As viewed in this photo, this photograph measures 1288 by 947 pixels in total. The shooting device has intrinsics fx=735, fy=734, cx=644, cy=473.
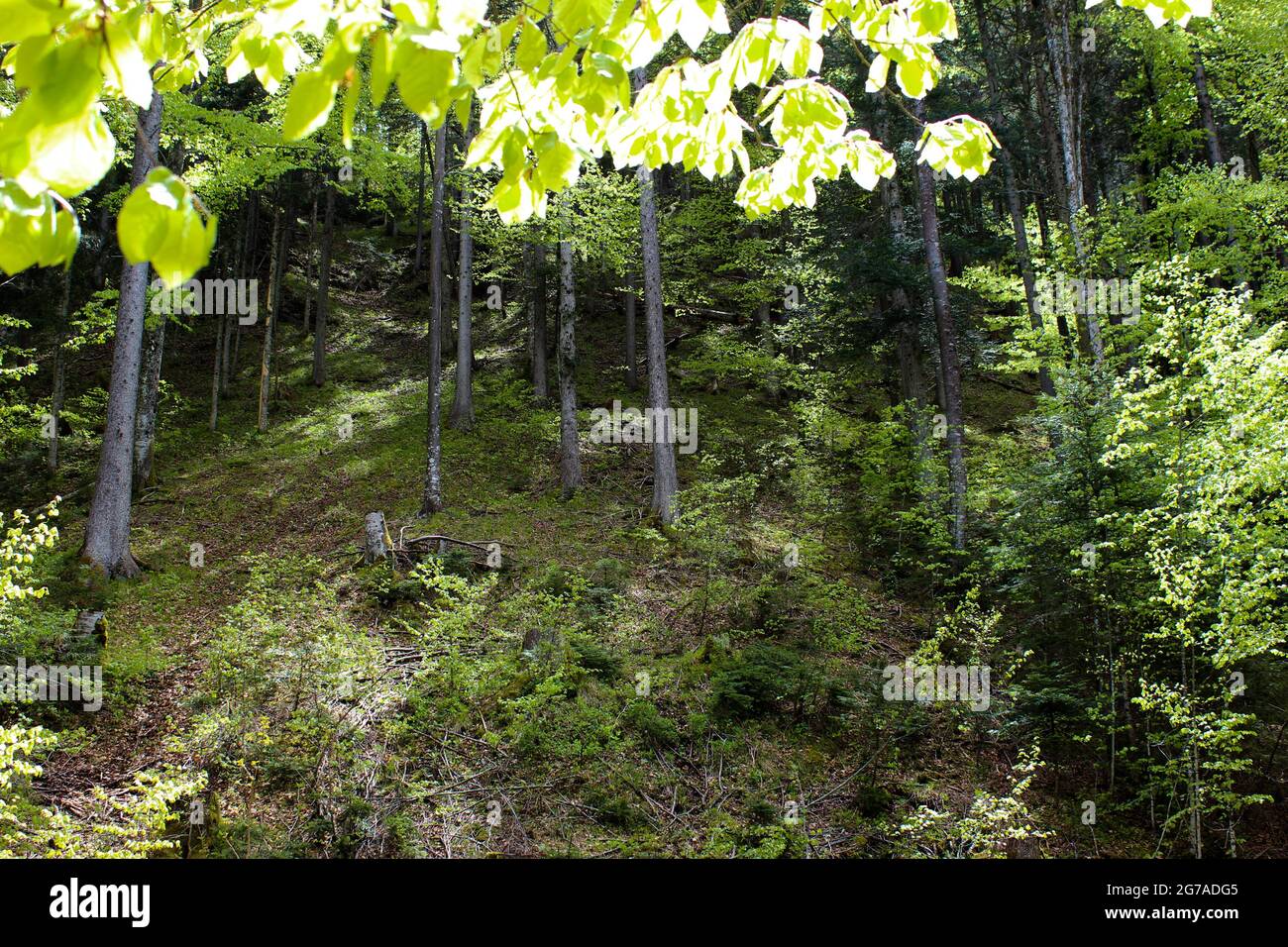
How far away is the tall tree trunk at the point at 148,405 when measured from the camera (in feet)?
43.8

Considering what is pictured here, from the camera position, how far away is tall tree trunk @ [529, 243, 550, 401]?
1878 centimetres

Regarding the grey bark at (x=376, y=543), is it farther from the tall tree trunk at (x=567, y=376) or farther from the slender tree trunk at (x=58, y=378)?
the slender tree trunk at (x=58, y=378)

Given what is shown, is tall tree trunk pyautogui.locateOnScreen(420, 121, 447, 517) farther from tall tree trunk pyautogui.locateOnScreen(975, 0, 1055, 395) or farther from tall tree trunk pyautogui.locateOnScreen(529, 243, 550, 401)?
tall tree trunk pyautogui.locateOnScreen(975, 0, 1055, 395)

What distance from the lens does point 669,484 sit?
13.3m

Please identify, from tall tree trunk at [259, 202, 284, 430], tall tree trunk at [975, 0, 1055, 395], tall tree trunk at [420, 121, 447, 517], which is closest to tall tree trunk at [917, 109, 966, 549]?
tall tree trunk at [975, 0, 1055, 395]

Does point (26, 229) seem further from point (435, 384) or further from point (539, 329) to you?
point (539, 329)

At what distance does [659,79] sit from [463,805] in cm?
589

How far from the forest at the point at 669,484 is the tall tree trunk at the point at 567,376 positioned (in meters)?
0.10

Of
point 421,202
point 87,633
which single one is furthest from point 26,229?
point 421,202

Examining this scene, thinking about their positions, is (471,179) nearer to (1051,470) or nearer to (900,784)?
(1051,470)

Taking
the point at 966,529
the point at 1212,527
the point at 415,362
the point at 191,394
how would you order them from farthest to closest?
the point at 415,362
the point at 191,394
the point at 966,529
the point at 1212,527

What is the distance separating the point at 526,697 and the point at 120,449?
23.1 feet
